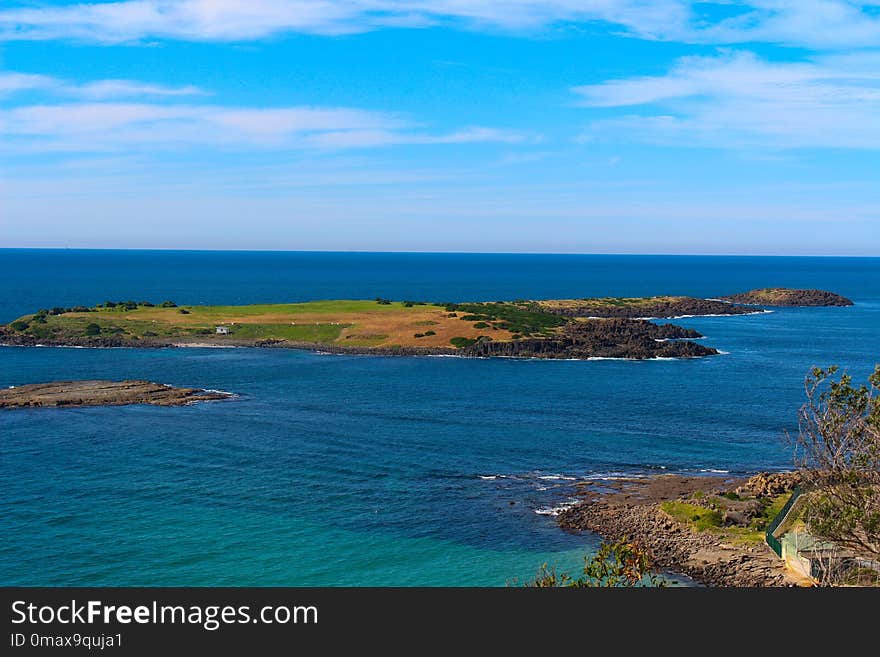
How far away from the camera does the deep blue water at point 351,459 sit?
5006 centimetres

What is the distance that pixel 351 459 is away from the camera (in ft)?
236

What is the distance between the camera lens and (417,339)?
144750 millimetres

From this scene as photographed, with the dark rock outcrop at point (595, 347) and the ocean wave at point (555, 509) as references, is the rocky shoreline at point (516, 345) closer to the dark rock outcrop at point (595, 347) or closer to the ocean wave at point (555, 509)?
the dark rock outcrop at point (595, 347)

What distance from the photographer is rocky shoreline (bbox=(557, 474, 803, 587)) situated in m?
48.2

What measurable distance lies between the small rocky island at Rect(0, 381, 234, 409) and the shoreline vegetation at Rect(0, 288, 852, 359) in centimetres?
3930

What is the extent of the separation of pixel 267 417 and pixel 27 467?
25270 millimetres

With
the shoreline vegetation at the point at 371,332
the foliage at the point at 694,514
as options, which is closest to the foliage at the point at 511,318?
the shoreline vegetation at the point at 371,332

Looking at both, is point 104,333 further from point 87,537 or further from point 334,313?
point 87,537

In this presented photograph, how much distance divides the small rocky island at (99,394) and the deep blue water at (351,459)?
3528 mm

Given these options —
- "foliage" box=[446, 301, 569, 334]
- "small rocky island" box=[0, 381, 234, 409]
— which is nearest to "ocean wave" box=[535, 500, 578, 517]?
"small rocky island" box=[0, 381, 234, 409]

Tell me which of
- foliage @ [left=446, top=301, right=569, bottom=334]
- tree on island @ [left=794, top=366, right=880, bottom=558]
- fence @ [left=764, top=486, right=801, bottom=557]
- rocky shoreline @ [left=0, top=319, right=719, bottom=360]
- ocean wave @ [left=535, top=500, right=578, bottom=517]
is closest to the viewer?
tree on island @ [left=794, top=366, right=880, bottom=558]

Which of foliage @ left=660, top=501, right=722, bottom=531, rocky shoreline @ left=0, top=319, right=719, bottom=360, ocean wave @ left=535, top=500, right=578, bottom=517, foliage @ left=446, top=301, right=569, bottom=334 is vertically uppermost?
foliage @ left=446, top=301, right=569, bottom=334

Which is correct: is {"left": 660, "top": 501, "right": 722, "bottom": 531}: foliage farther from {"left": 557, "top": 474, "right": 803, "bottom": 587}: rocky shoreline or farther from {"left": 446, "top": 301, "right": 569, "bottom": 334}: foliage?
{"left": 446, "top": 301, "right": 569, "bottom": 334}: foliage

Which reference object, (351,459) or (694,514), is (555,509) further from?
(351,459)
